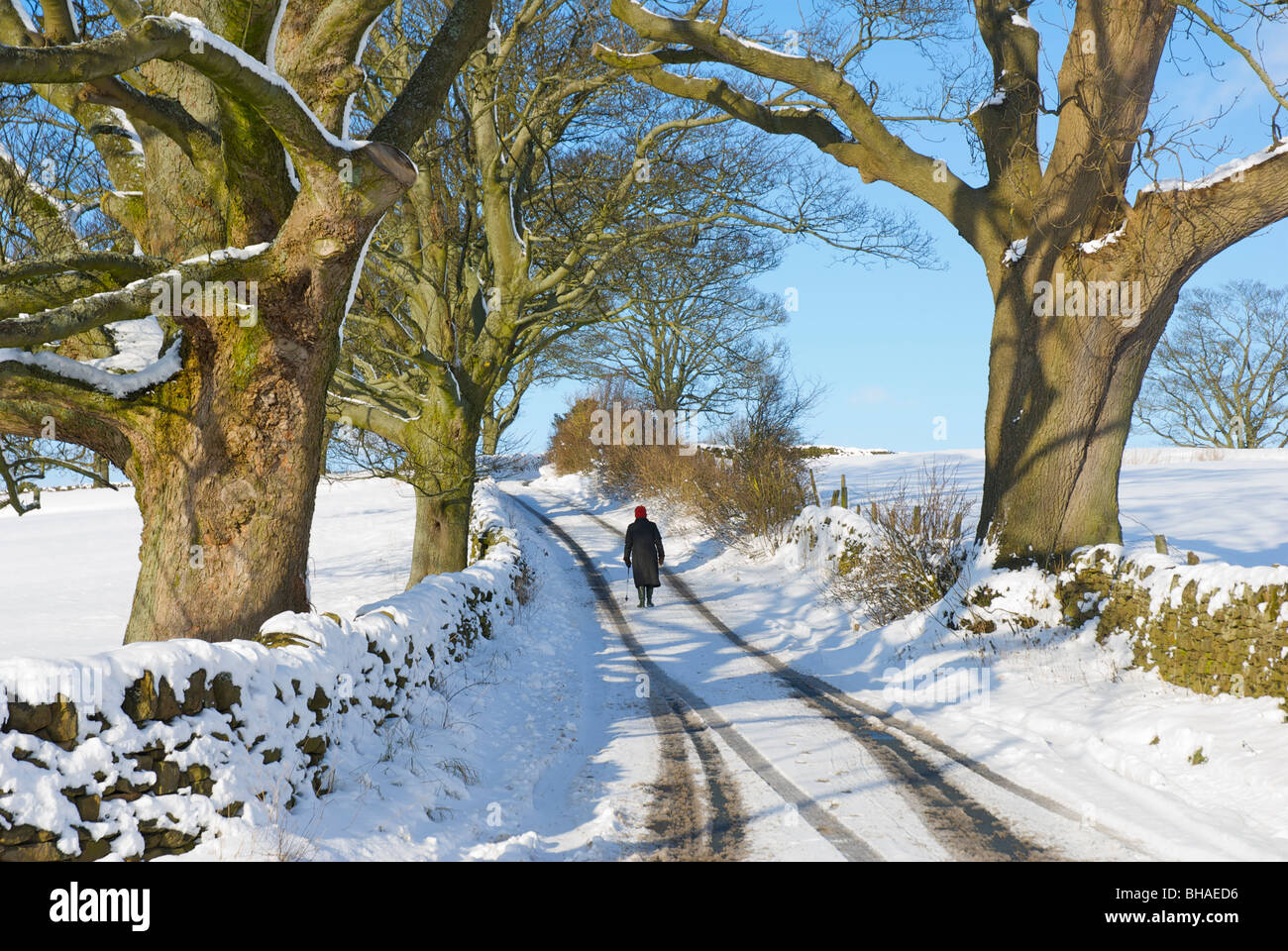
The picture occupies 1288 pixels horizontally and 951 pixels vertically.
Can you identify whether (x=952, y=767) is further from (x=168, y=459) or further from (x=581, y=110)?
(x=581, y=110)

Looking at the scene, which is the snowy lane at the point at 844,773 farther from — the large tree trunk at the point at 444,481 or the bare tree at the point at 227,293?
the bare tree at the point at 227,293

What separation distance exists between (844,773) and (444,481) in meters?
7.43

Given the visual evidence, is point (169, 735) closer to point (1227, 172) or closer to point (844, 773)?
point (844, 773)

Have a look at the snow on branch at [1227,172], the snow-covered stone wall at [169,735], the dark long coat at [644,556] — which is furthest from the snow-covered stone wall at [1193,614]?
the snow-covered stone wall at [169,735]

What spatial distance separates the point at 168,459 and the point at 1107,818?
22.3 ft

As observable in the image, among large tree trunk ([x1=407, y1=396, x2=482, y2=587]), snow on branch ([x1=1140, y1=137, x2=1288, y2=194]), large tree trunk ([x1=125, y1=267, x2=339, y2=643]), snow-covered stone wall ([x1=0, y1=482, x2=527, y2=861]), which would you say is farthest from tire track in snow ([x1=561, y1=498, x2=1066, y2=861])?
snow on branch ([x1=1140, y1=137, x2=1288, y2=194])

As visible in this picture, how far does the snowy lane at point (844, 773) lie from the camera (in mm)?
4598

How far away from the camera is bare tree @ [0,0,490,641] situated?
5387 mm

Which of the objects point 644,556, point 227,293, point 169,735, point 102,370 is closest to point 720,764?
point 169,735

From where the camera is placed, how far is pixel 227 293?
5559mm

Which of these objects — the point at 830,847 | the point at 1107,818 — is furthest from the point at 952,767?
the point at 830,847

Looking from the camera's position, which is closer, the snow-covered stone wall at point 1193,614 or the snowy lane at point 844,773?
the snowy lane at point 844,773

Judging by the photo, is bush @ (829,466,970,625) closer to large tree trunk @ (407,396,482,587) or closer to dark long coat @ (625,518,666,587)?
dark long coat @ (625,518,666,587)

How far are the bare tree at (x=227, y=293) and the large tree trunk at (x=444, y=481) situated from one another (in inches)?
191
